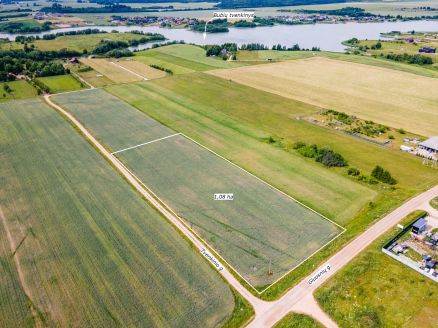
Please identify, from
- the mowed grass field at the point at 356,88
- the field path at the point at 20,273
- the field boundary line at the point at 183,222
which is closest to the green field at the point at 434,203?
the mowed grass field at the point at 356,88

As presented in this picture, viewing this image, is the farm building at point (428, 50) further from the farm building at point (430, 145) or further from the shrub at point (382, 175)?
the shrub at point (382, 175)

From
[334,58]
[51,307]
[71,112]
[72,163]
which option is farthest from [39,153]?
[334,58]

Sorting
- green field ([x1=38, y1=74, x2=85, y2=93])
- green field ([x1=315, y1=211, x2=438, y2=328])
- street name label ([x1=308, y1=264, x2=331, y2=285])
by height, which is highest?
green field ([x1=315, y1=211, x2=438, y2=328])

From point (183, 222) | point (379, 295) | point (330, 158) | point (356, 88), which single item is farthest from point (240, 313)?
point (356, 88)

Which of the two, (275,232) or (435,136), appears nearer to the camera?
(275,232)

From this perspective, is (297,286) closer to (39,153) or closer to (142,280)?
(142,280)

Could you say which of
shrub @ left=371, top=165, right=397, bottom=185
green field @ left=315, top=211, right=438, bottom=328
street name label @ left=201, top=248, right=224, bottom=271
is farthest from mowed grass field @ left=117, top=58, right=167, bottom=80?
green field @ left=315, top=211, right=438, bottom=328

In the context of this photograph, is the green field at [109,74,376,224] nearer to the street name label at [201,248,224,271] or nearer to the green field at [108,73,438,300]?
the green field at [108,73,438,300]
